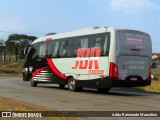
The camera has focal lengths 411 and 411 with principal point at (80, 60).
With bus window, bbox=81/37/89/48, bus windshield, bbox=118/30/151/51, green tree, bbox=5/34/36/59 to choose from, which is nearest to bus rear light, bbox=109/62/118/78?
bus windshield, bbox=118/30/151/51

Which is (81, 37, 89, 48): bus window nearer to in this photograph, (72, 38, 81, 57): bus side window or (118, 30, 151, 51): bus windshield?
(72, 38, 81, 57): bus side window

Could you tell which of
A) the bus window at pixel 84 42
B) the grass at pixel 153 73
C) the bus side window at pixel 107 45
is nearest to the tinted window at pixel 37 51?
the bus window at pixel 84 42

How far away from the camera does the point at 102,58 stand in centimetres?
1997

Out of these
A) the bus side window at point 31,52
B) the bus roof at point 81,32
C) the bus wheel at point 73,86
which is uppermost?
the bus roof at point 81,32

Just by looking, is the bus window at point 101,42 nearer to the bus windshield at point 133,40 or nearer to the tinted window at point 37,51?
the bus windshield at point 133,40

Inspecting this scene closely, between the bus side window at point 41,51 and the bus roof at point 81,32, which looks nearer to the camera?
the bus roof at point 81,32

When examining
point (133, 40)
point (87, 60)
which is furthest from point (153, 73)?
point (133, 40)

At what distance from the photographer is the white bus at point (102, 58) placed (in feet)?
64.2

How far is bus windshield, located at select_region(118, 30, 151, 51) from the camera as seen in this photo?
19719 millimetres

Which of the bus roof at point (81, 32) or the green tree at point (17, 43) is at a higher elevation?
the green tree at point (17, 43)

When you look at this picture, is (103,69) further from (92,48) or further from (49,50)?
(49,50)

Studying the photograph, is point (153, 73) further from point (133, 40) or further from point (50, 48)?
point (133, 40)

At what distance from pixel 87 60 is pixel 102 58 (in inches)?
55.1

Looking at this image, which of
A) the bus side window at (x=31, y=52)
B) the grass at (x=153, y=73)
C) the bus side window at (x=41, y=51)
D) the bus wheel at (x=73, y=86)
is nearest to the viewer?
the bus wheel at (x=73, y=86)
